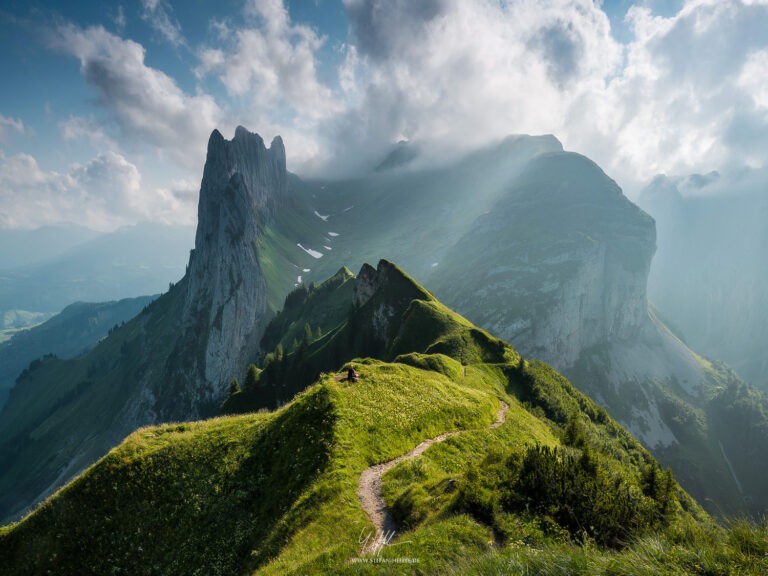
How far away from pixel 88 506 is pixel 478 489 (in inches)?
909

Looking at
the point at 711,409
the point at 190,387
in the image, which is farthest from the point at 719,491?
the point at 190,387

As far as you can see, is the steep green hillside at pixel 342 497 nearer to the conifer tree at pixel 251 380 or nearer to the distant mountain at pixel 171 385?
the conifer tree at pixel 251 380

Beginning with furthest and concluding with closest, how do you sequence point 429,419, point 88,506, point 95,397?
point 95,397, point 429,419, point 88,506

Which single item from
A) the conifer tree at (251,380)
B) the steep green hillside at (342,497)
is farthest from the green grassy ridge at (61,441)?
the steep green hillside at (342,497)

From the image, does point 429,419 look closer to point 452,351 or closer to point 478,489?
point 478,489

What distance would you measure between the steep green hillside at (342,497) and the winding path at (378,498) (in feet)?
1.11

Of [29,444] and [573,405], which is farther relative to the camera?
[29,444]

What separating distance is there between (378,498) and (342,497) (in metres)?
1.83

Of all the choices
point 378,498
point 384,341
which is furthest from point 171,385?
point 378,498

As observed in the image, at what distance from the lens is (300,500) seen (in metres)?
16.1

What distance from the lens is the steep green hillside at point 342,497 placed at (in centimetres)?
1017

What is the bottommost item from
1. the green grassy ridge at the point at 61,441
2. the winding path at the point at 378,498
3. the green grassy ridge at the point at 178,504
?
the green grassy ridge at the point at 61,441

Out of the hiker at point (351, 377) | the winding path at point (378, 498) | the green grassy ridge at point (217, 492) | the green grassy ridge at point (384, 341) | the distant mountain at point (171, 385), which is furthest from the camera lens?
the distant mountain at point (171, 385)

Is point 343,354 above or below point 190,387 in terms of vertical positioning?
above
